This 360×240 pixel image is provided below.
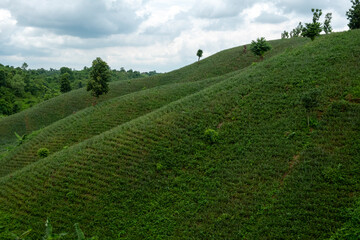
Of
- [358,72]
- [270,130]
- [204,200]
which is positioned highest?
[358,72]

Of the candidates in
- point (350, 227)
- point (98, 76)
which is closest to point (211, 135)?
point (350, 227)

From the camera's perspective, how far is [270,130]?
22.3 metres

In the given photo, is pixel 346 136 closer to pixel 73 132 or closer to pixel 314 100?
pixel 314 100

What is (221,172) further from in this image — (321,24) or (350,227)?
(321,24)

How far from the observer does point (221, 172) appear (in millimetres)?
19766

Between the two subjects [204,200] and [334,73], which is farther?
[334,73]

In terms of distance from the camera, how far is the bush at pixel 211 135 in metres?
23.4

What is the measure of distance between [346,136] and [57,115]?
56.6 m

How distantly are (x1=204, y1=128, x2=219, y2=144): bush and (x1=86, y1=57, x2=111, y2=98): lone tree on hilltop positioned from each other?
2906cm

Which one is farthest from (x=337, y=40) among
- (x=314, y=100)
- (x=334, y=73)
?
(x=314, y=100)

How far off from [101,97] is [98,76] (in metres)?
15.5

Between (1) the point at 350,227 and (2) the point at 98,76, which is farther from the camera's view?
(2) the point at 98,76

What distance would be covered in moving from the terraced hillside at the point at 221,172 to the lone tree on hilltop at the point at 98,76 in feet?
62.1

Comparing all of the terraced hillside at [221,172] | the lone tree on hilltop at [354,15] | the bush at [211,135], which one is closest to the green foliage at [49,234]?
A: the terraced hillside at [221,172]
